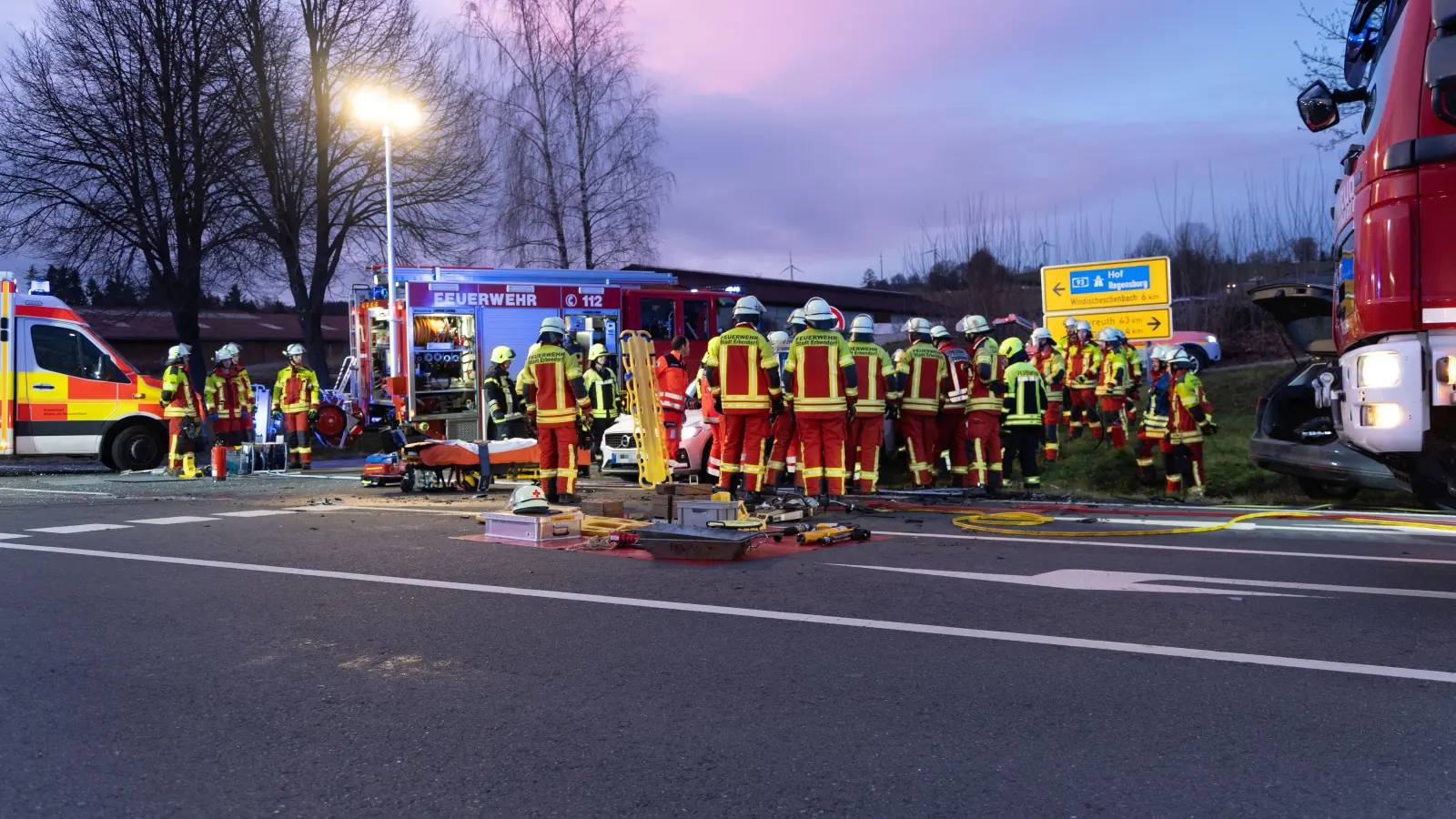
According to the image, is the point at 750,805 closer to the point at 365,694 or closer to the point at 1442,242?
the point at 365,694

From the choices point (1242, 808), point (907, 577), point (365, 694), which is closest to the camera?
A: point (1242, 808)

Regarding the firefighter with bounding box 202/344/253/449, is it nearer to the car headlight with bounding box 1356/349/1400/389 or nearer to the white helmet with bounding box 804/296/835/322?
the white helmet with bounding box 804/296/835/322

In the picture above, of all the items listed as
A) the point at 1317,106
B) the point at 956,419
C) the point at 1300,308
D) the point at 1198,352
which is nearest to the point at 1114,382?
the point at 956,419

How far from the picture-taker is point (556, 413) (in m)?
12.0

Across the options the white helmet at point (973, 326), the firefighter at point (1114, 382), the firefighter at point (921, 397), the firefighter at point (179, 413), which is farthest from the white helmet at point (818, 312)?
the firefighter at point (179, 413)

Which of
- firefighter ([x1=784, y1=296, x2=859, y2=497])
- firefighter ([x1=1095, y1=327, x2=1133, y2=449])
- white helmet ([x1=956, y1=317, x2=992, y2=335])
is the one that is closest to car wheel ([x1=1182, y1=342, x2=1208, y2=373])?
firefighter ([x1=1095, y1=327, x2=1133, y2=449])

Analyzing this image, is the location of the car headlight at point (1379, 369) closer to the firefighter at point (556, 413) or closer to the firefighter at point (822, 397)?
the firefighter at point (822, 397)

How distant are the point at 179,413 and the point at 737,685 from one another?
48.8 feet

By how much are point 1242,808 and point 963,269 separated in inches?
1213

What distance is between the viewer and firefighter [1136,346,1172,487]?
13.3 m

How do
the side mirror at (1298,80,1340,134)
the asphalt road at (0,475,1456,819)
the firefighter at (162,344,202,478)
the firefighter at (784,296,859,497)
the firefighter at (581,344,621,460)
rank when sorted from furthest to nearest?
the firefighter at (162,344,202,478), the firefighter at (581,344,621,460), the firefighter at (784,296,859,497), the side mirror at (1298,80,1340,134), the asphalt road at (0,475,1456,819)

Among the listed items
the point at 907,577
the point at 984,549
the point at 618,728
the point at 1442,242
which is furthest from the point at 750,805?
the point at 984,549

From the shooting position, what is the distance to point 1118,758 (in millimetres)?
3430

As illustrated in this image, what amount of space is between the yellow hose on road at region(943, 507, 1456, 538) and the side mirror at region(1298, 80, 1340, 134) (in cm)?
334
